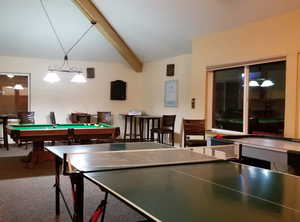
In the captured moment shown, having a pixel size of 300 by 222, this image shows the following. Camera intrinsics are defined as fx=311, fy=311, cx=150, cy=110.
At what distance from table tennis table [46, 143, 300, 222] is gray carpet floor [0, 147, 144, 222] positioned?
947 millimetres

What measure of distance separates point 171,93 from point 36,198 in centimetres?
467

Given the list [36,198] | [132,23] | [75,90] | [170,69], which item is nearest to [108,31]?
[132,23]

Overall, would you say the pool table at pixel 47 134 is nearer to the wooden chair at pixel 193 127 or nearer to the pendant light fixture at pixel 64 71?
the pendant light fixture at pixel 64 71

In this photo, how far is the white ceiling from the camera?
486 cm

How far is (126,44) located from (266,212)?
23.0 feet

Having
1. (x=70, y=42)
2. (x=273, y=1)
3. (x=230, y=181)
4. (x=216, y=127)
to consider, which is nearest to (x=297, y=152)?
(x=230, y=181)

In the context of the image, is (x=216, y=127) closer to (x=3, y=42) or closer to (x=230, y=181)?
(x=230, y=181)

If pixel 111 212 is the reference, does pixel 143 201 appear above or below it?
above

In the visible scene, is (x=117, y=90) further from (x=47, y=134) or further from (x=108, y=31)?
(x=47, y=134)

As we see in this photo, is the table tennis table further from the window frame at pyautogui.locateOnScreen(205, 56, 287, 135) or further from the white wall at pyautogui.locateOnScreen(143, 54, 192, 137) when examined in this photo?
the white wall at pyautogui.locateOnScreen(143, 54, 192, 137)

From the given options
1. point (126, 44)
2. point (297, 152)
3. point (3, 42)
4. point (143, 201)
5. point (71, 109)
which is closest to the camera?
point (143, 201)

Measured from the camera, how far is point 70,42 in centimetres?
771

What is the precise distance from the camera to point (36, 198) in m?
3.76

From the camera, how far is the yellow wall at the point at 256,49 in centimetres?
425
